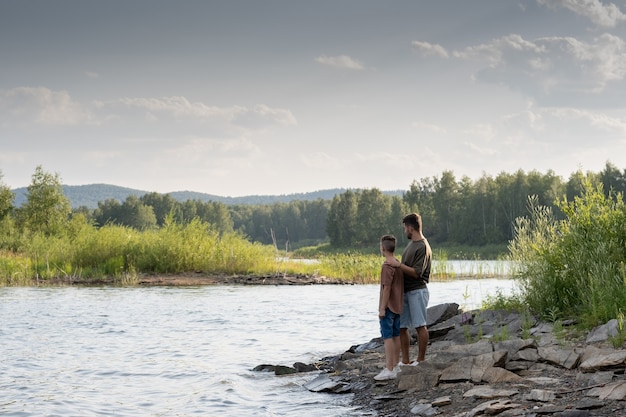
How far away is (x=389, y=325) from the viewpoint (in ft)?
31.3

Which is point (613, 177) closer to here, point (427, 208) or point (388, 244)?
point (427, 208)

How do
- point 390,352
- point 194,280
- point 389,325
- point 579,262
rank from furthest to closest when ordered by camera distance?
1. point 194,280
2. point 579,262
3. point 390,352
4. point 389,325

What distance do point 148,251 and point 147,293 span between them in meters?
8.38

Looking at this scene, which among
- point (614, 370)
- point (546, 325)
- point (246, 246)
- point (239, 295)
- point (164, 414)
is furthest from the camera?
point (246, 246)

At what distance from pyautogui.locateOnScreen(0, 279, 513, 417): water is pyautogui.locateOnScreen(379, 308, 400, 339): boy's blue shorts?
109 centimetres

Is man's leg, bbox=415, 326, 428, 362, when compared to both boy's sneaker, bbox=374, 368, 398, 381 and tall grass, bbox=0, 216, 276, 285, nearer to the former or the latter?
boy's sneaker, bbox=374, 368, 398, 381

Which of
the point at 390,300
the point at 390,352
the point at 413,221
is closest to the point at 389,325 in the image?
the point at 390,300

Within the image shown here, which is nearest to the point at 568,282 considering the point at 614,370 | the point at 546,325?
the point at 546,325

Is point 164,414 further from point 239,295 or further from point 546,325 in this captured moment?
point 239,295

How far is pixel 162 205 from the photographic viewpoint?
155125mm

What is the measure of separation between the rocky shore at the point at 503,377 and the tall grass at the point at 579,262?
0.73 metres

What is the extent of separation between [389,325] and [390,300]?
372mm

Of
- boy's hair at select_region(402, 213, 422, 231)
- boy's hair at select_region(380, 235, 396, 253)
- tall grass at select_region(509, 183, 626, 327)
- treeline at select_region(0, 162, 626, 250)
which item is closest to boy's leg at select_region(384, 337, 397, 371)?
boy's hair at select_region(380, 235, 396, 253)

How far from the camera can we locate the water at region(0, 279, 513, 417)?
9.76m
